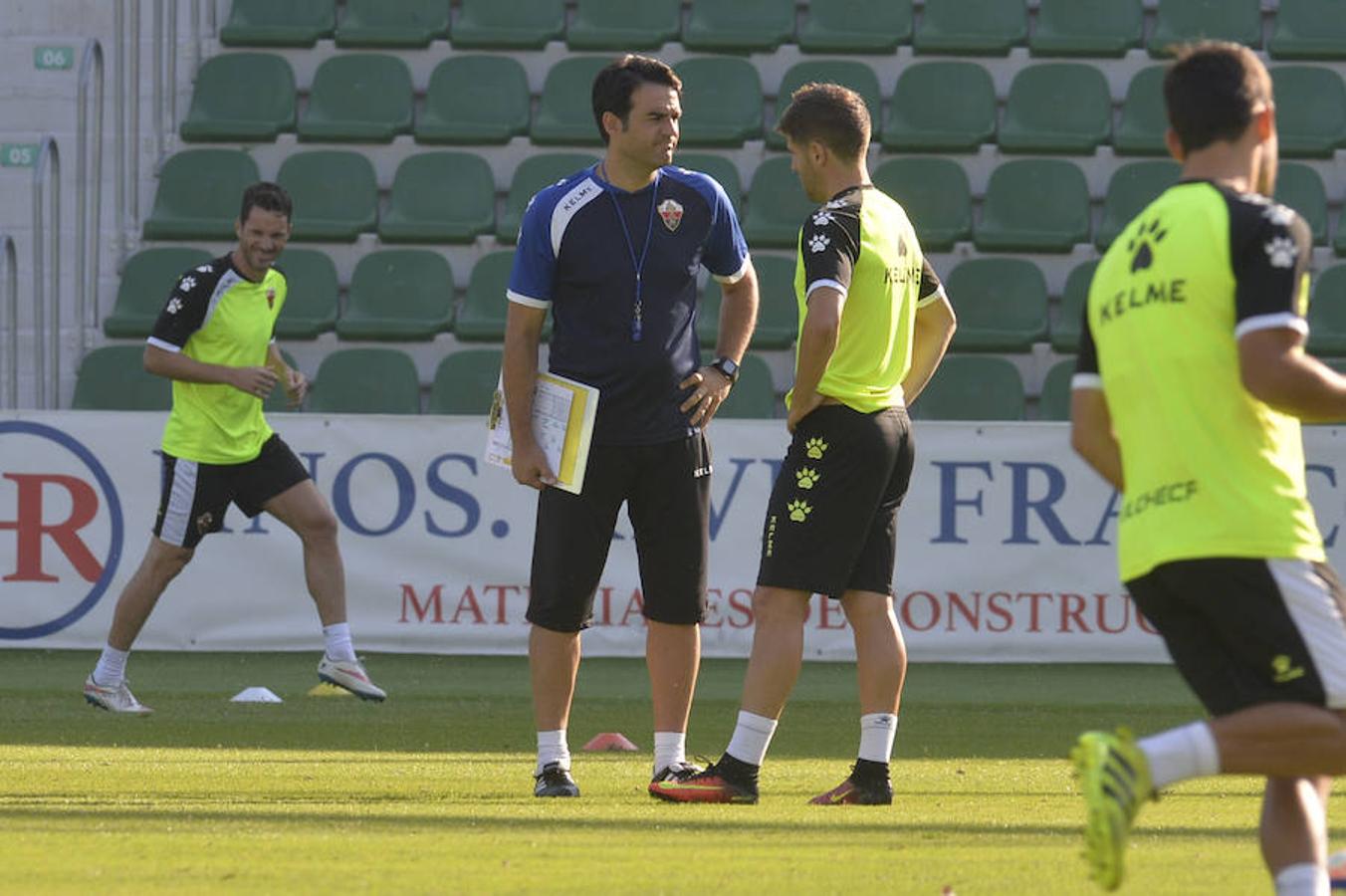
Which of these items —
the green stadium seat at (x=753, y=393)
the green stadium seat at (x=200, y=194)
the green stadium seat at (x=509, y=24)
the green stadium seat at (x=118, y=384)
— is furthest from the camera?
the green stadium seat at (x=509, y=24)

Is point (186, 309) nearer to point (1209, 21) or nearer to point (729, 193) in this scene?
point (729, 193)

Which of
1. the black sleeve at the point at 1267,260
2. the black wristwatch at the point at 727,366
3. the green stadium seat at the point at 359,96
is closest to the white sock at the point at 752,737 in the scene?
the black wristwatch at the point at 727,366

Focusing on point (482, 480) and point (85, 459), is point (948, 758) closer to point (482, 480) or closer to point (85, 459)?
point (482, 480)

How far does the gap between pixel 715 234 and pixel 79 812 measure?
241 cm

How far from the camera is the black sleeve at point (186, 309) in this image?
10.1 m

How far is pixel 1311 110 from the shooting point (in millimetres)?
16000

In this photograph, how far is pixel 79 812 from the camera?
20.8ft

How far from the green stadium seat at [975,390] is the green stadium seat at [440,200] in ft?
10.3

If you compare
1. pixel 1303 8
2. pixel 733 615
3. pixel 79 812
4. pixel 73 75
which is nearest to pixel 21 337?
pixel 73 75

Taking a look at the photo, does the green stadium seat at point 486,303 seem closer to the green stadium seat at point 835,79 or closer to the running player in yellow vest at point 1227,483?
the green stadium seat at point 835,79

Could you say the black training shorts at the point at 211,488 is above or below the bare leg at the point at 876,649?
below

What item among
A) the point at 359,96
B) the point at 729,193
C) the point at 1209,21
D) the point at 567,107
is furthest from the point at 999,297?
the point at 359,96

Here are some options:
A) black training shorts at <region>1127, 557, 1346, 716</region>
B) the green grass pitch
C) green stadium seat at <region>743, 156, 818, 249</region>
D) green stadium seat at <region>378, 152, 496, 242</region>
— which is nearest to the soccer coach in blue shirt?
the green grass pitch

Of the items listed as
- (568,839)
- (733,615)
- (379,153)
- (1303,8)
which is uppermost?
(1303,8)
